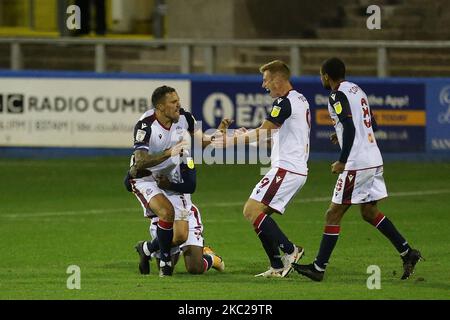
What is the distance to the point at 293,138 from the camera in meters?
11.9

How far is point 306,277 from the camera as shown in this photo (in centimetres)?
1198

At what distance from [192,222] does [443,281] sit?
2.47m

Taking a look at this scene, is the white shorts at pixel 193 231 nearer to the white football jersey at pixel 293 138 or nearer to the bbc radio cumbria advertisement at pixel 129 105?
the white football jersey at pixel 293 138

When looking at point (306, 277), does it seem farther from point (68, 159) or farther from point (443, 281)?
point (68, 159)

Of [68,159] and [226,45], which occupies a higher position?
[226,45]

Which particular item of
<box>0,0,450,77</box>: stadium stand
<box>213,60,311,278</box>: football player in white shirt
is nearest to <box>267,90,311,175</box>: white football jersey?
<box>213,60,311,278</box>: football player in white shirt

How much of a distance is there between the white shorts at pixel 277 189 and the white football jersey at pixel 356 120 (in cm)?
60

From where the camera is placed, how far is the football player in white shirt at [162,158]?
12.0 m

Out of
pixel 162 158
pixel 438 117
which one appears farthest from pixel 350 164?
pixel 438 117

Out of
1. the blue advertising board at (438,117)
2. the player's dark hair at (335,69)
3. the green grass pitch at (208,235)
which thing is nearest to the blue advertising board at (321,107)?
the blue advertising board at (438,117)

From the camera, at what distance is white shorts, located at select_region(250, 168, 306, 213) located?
11.9 meters

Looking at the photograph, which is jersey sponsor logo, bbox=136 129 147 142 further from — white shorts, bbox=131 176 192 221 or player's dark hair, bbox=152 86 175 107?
white shorts, bbox=131 176 192 221

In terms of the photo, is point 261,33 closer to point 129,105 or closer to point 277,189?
point 129,105
